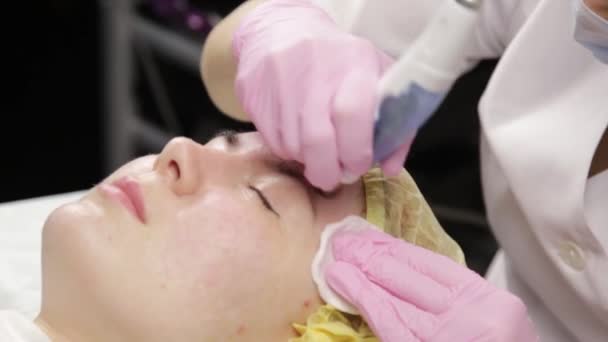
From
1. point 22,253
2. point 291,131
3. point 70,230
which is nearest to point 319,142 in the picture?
point 291,131

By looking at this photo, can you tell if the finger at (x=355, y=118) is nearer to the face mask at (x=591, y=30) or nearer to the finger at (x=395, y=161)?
the finger at (x=395, y=161)

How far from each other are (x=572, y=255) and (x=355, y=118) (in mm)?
366

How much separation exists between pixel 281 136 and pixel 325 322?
214mm

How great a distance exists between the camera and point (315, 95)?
1.05m

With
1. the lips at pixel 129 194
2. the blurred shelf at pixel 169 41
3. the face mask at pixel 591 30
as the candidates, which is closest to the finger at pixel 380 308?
the lips at pixel 129 194

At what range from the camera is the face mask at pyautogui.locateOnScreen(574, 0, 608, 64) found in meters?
1.00

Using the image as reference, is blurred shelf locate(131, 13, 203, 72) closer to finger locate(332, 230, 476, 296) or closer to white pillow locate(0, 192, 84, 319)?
white pillow locate(0, 192, 84, 319)

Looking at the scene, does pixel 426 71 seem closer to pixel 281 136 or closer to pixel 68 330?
pixel 281 136

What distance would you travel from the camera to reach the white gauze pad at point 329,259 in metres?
1.10

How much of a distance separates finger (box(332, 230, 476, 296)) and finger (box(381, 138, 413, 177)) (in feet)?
0.29

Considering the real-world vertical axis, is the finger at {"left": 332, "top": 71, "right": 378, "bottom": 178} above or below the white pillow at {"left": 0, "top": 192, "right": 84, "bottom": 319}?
above

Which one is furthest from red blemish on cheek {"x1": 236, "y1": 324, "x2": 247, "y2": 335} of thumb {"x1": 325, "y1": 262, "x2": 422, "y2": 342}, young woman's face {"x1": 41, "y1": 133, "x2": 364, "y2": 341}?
thumb {"x1": 325, "y1": 262, "x2": 422, "y2": 342}

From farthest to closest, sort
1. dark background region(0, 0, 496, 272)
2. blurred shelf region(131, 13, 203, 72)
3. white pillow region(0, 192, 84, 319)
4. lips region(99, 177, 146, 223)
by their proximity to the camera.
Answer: dark background region(0, 0, 496, 272) < blurred shelf region(131, 13, 203, 72) < white pillow region(0, 192, 84, 319) < lips region(99, 177, 146, 223)

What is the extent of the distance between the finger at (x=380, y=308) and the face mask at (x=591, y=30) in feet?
1.11
